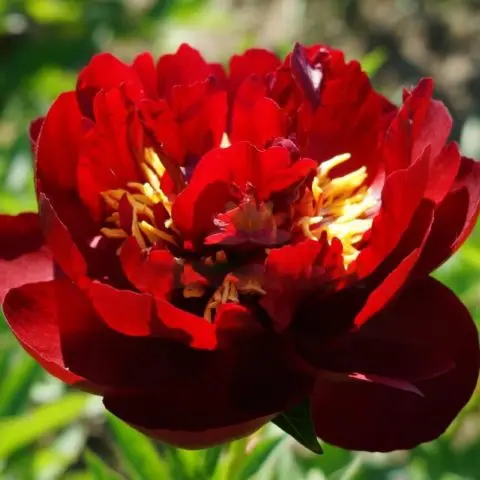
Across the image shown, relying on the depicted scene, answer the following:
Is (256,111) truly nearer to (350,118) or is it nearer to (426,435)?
(350,118)

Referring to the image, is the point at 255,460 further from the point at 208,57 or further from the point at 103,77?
the point at 208,57

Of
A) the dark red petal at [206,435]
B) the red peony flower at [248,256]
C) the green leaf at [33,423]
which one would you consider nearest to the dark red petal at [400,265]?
the red peony flower at [248,256]

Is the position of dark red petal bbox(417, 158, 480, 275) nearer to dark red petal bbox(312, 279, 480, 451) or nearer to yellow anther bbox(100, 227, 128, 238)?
dark red petal bbox(312, 279, 480, 451)

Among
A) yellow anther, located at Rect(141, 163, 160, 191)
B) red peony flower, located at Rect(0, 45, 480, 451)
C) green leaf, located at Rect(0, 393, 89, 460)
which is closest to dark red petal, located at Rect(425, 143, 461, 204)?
red peony flower, located at Rect(0, 45, 480, 451)

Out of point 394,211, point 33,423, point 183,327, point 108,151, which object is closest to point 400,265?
point 394,211

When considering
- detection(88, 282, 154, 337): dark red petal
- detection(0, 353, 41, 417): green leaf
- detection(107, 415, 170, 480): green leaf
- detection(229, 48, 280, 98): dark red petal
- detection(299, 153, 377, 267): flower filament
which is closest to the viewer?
detection(88, 282, 154, 337): dark red petal

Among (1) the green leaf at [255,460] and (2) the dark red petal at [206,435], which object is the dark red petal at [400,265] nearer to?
(2) the dark red petal at [206,435]

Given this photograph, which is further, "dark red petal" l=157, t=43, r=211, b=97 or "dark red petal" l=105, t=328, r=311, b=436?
"dark red petal" l=157, t=43, r=211, b=97

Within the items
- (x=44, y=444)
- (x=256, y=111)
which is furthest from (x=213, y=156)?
(x=44, y=444)
